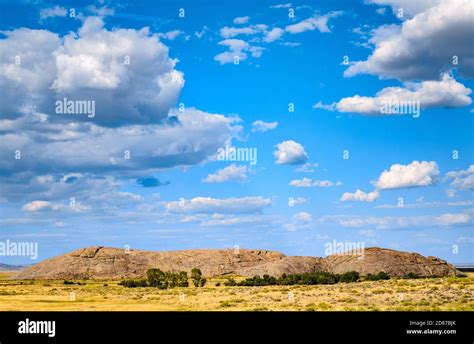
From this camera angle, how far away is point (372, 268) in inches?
6073

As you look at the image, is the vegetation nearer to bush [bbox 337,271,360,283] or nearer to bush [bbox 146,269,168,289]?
bush [bbox 337,271,360,283]

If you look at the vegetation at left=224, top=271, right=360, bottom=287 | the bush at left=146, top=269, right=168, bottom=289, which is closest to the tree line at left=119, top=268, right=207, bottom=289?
the bush at left=146, top=269, right=168, bottom=289

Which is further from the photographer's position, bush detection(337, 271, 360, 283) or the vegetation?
bush detection(337, 271, 360, 283)

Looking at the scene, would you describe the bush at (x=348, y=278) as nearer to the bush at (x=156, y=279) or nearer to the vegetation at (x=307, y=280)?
the vegetation at (x=307, y=280)

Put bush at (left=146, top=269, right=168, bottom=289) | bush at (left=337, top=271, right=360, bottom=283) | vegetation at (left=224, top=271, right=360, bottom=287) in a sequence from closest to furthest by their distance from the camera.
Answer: vegetation at (left=224, top=271, right=360, bottom=287) < bush at (left=146, top=269, right=168, bottom=289) < bush at (left=337, top=271, right=360, bottom=283)

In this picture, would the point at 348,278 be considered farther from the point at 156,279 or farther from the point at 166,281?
the point at 156,279

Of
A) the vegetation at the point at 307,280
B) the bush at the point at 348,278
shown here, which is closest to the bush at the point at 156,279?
the vegetation at the point at 307,280

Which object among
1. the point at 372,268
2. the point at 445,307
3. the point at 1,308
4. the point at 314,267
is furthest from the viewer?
the point at 314,267

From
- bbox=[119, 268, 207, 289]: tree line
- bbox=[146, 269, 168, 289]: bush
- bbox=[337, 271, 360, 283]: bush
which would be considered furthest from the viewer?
bbox=[337, 271, 360, 283]: bush
